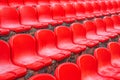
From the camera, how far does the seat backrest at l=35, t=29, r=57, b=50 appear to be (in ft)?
3.35

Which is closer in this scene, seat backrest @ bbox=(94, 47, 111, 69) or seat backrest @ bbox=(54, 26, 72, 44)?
seat backrest @ bbox=(94, 47, 111, 69)

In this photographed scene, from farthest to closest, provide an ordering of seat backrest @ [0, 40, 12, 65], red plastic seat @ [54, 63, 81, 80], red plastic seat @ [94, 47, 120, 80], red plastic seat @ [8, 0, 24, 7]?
red plastic seat @ [8, 0, 24, 7]
red plastic seat @ [94, 47, 120, 80]
seat backrest @ [0, 40, 12, 65]
red plastic seat @ [54, 63, 81, 80]

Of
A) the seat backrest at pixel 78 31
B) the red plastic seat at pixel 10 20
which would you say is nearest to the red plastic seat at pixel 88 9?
the seat backrest at pixel 78 31

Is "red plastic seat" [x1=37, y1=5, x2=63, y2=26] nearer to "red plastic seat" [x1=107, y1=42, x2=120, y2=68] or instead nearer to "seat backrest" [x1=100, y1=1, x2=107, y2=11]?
"red plastic seat" [x1=107, y1=42, x2=120, y2=68]

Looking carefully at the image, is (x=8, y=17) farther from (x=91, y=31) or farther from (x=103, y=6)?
(x=103, y=6)

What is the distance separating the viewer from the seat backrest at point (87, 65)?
0.87m

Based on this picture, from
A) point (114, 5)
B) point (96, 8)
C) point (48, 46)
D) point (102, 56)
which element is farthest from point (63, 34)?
point (114, 5)

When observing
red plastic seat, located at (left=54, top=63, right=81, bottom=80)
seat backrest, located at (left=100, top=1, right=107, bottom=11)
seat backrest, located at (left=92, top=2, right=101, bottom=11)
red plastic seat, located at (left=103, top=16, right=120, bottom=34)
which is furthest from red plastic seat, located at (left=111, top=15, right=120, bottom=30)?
red plastic seat, located at (left=54, top=63, right=81, bottom=80)

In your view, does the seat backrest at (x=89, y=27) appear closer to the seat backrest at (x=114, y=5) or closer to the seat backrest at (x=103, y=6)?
the seat backrest at (x=103, y=6)

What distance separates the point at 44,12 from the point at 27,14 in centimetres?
18

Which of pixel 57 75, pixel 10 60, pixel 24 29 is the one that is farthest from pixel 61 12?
pixel 57 75

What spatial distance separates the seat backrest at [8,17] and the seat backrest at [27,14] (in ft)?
0.19

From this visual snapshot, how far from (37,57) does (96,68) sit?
27 centimetres

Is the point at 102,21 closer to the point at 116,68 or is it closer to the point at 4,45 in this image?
the point at 116,68
